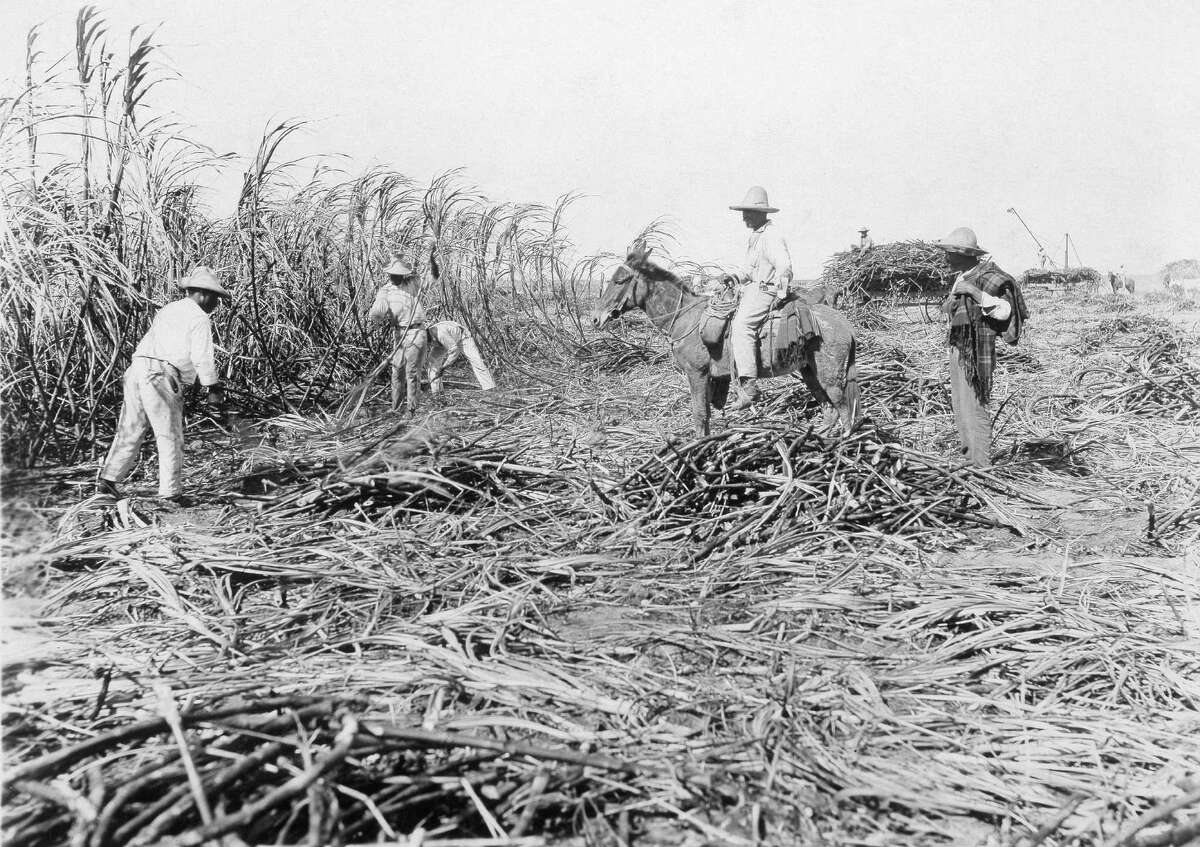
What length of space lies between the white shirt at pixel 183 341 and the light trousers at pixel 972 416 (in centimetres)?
511

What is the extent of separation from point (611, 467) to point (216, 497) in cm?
257

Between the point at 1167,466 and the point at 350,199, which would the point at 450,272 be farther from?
the point at 1167,466

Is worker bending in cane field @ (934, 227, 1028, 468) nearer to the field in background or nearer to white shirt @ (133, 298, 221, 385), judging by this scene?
the field in background

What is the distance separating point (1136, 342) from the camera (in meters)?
10.7

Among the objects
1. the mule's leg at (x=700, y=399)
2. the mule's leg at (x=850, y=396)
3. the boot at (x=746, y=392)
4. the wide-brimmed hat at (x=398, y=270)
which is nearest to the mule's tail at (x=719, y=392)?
the boot at (x=746, y=392)

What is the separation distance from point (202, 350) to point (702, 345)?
12.4 feet

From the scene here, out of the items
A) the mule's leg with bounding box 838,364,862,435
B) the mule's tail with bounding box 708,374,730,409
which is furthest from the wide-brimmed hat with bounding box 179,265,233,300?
the mule's leg with bounding box 838,364,862,435

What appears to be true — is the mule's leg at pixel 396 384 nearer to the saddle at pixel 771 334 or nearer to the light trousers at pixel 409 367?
the light trousers at pixel 409 367

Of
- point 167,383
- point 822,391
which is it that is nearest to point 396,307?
point 167,383

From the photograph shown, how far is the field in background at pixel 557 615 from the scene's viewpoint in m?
1.98

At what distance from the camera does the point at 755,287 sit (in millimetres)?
6355

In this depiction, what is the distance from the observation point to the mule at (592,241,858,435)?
6410 millimetres

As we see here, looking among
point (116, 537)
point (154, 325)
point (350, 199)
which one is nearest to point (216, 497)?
point (116, 537)

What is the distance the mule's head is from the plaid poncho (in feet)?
8.99
